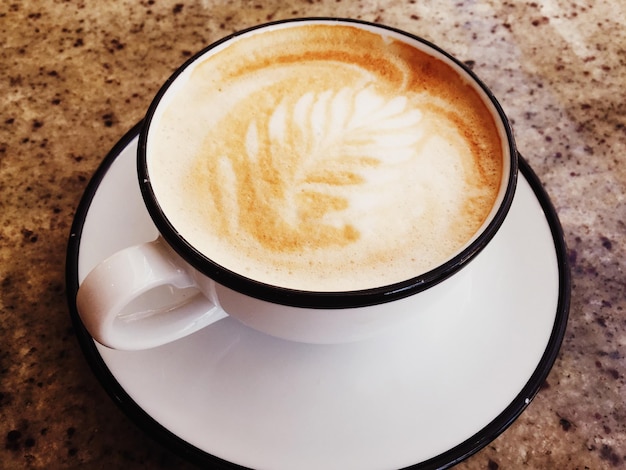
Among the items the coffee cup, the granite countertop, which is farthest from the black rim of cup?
the granite countertop

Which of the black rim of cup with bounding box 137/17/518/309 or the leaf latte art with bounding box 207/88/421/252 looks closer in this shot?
the black rim of cup with bounding box 137/17/518/309

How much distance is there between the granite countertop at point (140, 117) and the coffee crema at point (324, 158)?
250 millimetres

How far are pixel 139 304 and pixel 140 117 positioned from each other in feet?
1.35

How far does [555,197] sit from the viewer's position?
891 mm

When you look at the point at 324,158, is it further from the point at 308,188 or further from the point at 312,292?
the point at 312,292

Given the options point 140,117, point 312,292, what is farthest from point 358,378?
point 140,117

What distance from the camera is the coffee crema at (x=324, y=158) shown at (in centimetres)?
60

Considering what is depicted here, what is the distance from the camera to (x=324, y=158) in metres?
0.70

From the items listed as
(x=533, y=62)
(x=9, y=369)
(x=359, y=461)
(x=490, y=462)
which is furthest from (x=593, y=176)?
(x=9, y=369)

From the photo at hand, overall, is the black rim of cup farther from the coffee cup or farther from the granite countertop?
the granite countertop

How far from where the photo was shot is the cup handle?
0.53 meters

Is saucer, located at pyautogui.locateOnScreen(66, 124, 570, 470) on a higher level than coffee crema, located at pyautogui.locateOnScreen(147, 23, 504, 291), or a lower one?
lower

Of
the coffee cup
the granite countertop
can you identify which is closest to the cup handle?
the coffee cup

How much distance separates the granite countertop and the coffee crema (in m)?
0.25
